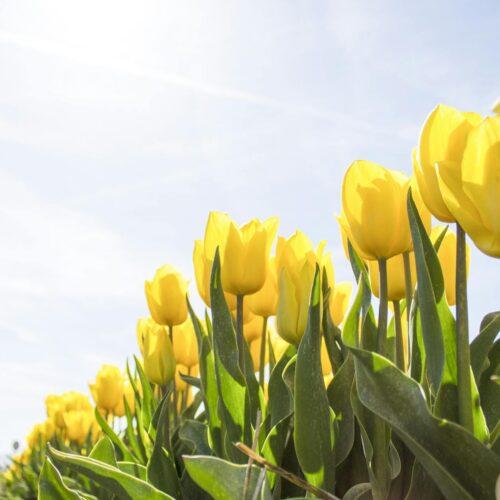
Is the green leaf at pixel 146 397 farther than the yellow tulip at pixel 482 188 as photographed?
Yes

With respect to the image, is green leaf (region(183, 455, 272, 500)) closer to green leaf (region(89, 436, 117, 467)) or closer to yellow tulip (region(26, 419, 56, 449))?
green leaf (region(89, 436, 117, 467))

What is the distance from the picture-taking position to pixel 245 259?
1660mm

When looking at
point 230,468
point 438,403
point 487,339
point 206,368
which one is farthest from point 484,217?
point 206,368

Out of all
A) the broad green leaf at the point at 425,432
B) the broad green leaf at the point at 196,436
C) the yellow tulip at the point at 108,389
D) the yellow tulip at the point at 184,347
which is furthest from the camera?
the yellow tulip at the point at 108,389

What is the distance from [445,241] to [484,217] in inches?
26.9

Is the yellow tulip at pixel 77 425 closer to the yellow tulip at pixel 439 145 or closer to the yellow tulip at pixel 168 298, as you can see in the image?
the yellow tulip at pixel 168 298

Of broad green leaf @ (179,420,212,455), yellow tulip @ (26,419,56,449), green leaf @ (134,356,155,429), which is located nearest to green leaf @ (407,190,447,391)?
broad green leaf @ (179,420,212,455)

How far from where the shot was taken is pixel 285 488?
137 centimetres

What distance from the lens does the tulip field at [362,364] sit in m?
0.99

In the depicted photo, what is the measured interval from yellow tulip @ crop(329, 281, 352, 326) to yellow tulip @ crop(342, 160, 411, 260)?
509 millimetres

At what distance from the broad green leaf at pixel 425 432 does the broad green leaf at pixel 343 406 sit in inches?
11.2

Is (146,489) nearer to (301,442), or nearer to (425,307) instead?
(301,442)

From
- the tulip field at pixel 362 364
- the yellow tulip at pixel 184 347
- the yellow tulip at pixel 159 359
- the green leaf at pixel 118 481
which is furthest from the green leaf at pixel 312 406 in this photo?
the yellow tulip at pixel 184 347

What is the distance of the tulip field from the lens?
987mm
